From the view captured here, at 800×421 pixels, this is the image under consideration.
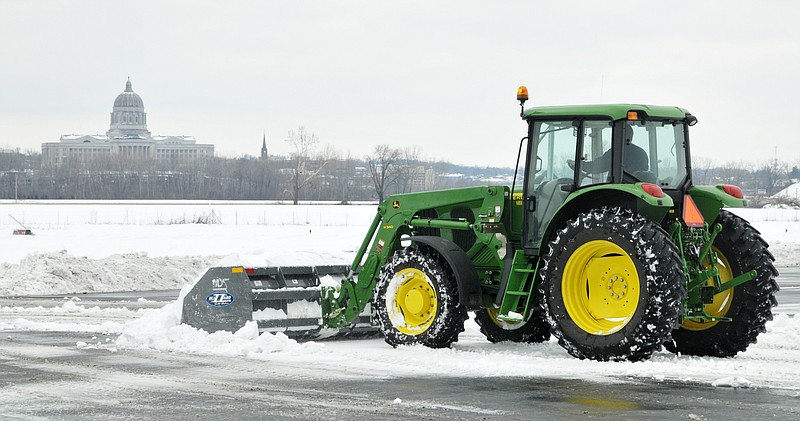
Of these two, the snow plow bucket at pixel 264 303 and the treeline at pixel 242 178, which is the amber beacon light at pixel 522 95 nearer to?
the snow plow bucket at pixel 264 303

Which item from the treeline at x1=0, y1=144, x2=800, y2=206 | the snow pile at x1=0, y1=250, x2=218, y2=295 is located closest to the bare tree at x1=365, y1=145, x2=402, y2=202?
the treeline at x1=0, y1=144, x2=800, y2=206

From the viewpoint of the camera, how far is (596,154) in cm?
1041

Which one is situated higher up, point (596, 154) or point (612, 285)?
point (596, 154)

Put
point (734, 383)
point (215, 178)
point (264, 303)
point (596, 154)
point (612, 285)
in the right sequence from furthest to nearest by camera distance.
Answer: point (215, 178)
point (264, 303)
point (596, 154)
point (612, 285)
point (734, 383)

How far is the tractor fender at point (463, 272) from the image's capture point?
1088 cm

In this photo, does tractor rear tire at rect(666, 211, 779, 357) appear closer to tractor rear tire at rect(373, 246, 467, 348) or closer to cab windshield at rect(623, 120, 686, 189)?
cab windshield at rect(623, 120, 686, 189)

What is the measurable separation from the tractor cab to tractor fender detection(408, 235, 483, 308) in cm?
59

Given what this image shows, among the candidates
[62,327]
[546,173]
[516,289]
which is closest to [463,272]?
[516,289]

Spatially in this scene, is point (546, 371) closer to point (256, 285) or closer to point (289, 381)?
point (289, 381)

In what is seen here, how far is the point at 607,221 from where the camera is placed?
9.84 m

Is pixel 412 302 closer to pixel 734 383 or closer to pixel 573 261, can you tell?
pixel 573 261

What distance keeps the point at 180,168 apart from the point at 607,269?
13596 cm

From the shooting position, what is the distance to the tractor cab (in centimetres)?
1025

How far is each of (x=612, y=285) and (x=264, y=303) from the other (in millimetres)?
3930
